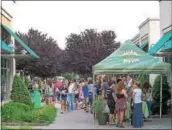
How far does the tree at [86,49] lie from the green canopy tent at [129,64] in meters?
41.3

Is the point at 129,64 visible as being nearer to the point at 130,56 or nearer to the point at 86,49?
the point at 130,56

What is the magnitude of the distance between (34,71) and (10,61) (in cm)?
1997

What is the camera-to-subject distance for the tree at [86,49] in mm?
60625

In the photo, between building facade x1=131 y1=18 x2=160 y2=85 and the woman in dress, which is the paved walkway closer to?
the woman in dress

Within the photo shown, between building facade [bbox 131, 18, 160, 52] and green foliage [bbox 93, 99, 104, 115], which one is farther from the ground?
building facade [bbox 131, 18, 160, 52]

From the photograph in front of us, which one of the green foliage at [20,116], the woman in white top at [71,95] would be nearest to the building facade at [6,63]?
the woman in white top at [71,95]

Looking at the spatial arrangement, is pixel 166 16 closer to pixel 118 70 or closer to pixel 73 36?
pixel 118 70

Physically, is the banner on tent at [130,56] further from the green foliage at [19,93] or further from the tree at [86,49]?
the tree at [86,49]

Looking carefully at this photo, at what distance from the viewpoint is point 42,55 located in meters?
56.8

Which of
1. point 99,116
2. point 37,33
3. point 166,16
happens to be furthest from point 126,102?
point 37,33

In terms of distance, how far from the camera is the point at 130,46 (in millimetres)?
18688

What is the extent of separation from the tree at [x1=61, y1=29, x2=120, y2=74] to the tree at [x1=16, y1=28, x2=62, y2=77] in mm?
1869

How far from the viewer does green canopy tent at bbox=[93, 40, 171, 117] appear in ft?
57.5

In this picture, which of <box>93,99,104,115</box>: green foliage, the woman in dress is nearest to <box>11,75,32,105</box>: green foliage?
<box>93,99,104,115</box>: green foliage
